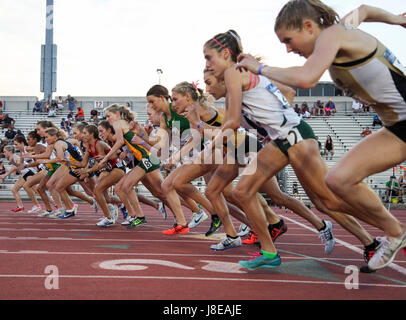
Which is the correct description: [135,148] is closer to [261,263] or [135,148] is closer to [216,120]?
[216,120]

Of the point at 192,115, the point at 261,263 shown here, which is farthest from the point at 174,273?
the point at 192,115

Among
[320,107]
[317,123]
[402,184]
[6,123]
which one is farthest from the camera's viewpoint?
[320,107]

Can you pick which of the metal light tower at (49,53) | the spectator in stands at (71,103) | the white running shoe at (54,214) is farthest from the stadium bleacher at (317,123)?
the white running shoe at (54,214)

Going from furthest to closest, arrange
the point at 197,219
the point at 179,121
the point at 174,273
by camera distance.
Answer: the point at 197,219 → the point at 179,121 → the point at 174,273

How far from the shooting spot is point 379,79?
334 cm

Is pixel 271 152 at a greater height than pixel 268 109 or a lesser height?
lesser

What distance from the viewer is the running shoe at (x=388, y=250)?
3404mm

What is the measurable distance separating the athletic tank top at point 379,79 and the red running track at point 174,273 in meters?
1.31

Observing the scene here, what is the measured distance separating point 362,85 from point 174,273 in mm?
2087

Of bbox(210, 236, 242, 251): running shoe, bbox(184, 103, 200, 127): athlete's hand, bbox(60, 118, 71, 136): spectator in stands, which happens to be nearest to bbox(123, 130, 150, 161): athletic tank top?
bbox(184, 103, 200, 127): athlete's hand

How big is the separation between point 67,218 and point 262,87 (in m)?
7.35

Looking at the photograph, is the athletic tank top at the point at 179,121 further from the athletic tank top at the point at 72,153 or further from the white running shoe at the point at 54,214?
the white running shoe at the point at 54,214

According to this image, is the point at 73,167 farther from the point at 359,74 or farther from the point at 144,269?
the point at 359,74
